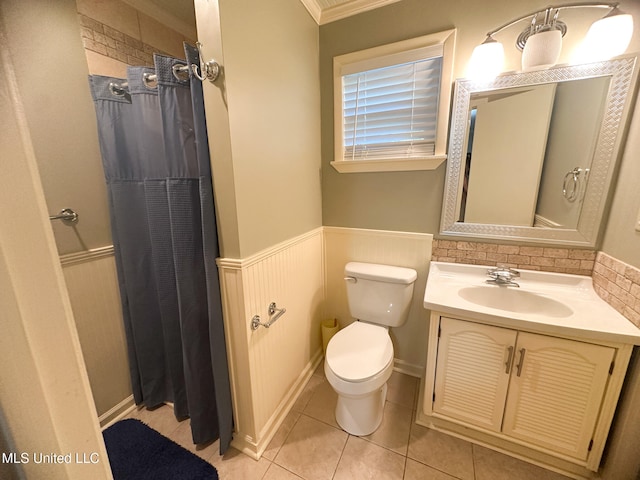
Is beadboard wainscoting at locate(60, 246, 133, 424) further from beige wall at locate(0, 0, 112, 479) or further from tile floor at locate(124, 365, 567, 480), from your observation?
beige wall at locate(0, 0, 112, 479)

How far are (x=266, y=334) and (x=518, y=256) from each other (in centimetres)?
147

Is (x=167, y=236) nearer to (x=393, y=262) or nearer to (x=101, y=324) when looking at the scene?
(x=101, y=324)

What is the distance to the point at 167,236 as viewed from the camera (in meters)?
1.24

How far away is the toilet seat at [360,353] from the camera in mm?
1255

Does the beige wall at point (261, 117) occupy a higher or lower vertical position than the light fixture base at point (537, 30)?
lower

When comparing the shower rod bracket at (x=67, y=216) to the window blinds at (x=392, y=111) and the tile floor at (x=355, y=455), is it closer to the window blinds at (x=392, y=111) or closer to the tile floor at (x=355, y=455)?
the tile floor at (x=355, y=455)

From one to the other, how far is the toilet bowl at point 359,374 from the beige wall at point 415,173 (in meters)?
0.75

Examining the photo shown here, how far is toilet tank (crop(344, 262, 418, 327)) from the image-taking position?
156cm

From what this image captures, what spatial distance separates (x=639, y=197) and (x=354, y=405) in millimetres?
1609

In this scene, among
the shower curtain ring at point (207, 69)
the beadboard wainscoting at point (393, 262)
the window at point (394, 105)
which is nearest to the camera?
the shower curtain ring at point (207, 69)

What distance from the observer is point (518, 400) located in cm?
118

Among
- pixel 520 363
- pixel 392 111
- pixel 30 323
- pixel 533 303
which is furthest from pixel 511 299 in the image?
pixel 30 323

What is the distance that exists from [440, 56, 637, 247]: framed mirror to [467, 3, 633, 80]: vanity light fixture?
79 millimetres

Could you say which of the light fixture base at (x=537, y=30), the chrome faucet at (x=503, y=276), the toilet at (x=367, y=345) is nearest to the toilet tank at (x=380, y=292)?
the toilet at (x=367, y=345)
